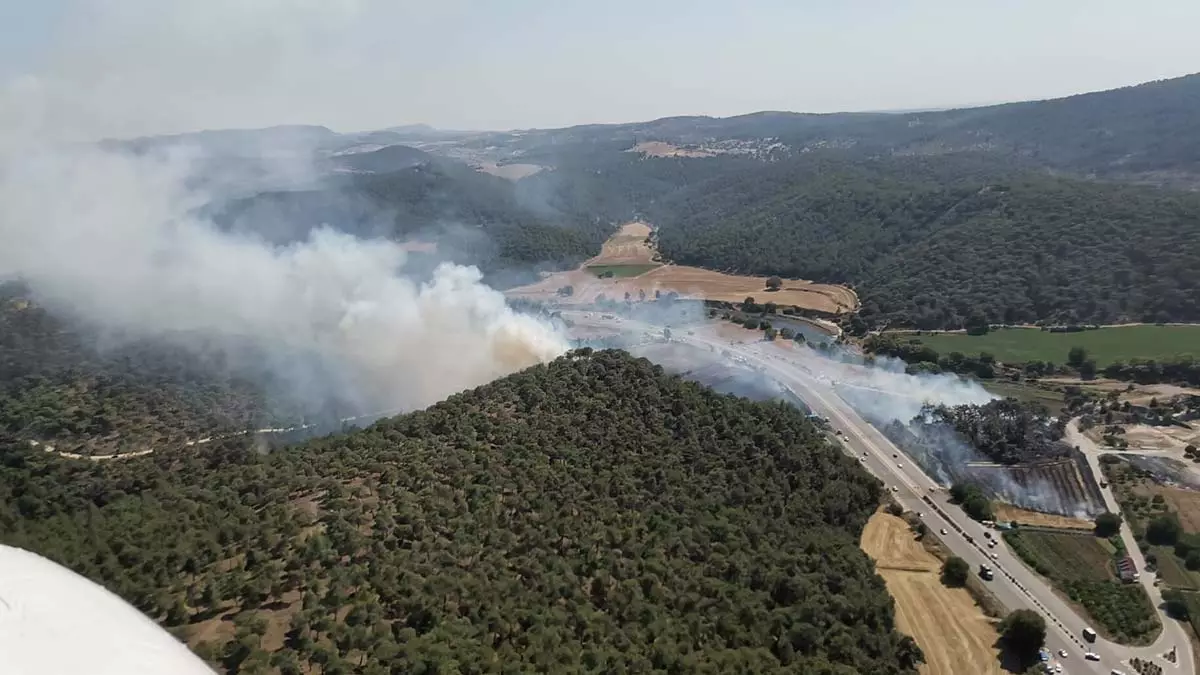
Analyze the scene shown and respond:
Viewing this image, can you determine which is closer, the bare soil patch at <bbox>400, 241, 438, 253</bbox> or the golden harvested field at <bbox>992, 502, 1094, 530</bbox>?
the golden harvested field at <bbox>992, 502, 1094, 530</bbox>

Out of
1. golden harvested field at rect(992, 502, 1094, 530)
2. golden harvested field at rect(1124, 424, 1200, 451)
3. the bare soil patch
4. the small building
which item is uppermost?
the bare soil patch

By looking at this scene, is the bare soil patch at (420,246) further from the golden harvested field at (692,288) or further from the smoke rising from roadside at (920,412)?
the smoke rising from roadside at (920,412)

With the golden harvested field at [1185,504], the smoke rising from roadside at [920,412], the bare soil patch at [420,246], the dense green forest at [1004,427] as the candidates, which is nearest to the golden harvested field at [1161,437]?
the dense green forest at [1004,427]

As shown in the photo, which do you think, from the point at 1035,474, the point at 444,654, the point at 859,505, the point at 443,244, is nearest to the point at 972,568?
the point at 859,505

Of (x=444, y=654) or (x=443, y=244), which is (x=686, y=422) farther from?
(x=443, y=244)

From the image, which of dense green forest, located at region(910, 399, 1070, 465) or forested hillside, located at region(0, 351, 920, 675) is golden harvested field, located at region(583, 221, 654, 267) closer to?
dense green forest, located at region(910, 399, 1070, 465)

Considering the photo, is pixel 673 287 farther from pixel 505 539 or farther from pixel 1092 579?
pixel 505 539

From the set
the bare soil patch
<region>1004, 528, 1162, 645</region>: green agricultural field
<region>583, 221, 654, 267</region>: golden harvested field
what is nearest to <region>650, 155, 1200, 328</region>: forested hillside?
<region>583, 221, 654, 267</region>: golden harvested field
